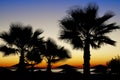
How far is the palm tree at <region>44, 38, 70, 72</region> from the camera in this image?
32219 mm

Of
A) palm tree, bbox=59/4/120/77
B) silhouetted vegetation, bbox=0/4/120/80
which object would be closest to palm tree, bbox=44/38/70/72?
silhouetted vegetation, bbox=0/4/120/80

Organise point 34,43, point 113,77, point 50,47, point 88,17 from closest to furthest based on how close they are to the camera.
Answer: point 88,17
point 113,77
point 34,43
point 50,47

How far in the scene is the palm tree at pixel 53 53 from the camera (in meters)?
32.2

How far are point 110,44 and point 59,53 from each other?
13259 mm

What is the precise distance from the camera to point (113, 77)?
950 inches

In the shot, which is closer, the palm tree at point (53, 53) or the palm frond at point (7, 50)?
the palm frond at point (7, 50)

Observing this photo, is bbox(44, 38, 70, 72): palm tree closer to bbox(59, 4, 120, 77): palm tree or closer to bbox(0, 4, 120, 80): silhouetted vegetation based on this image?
bbox(0, 4, 120, 80): silhouetted vegetation

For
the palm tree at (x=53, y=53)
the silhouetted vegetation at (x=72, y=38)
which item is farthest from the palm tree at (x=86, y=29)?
the palm tree at (x=53, y=53)

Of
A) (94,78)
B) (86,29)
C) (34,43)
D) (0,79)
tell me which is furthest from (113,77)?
(0,79)

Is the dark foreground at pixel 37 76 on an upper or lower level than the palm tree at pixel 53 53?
lower

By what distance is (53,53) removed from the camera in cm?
3231

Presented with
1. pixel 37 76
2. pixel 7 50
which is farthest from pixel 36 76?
pixel 7 50

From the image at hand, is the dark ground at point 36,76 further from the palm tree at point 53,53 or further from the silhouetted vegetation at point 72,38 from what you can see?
the palm tree at point 53,53

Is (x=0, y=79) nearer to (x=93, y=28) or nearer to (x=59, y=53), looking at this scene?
(x=93, y=28)
